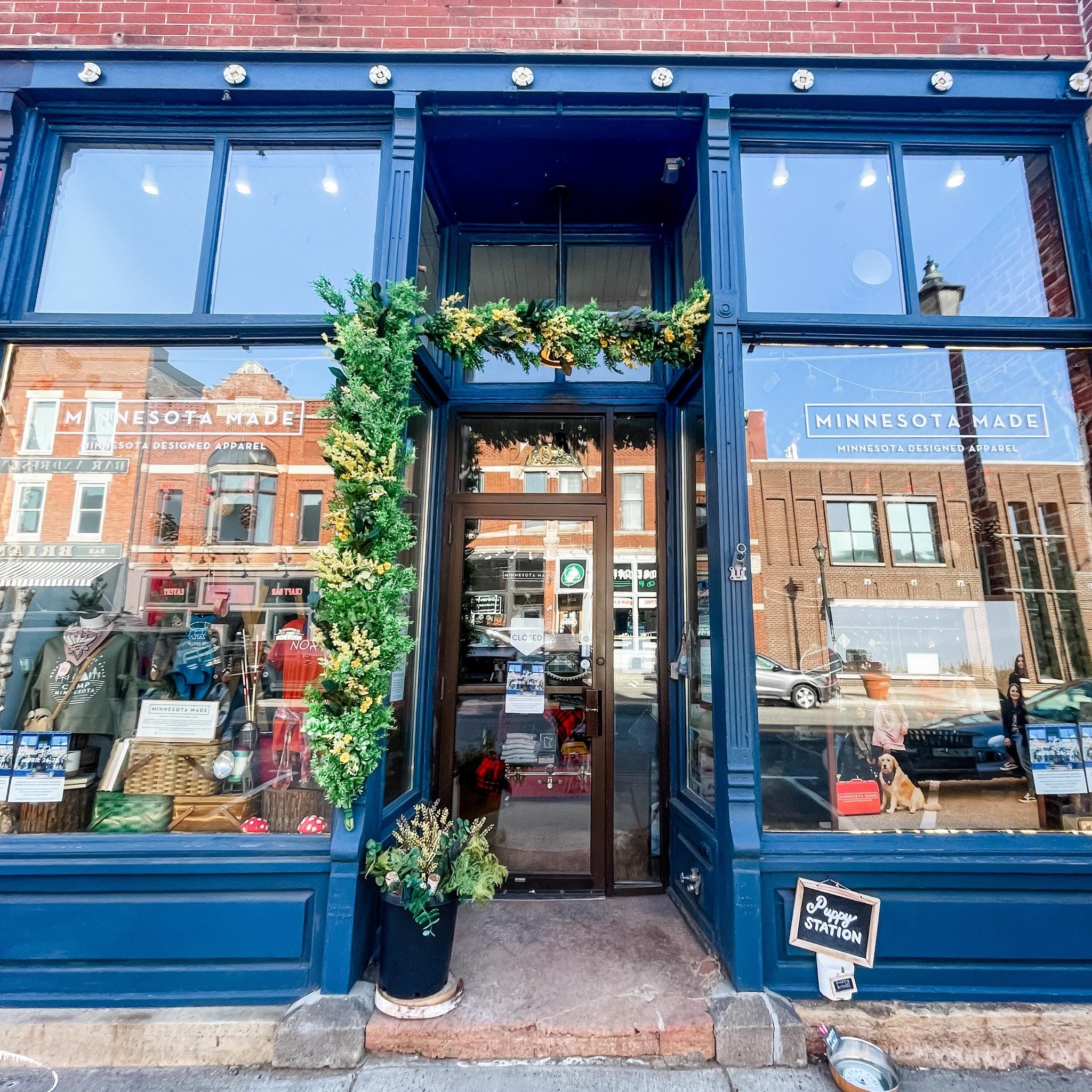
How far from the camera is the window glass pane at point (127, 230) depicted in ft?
12.4

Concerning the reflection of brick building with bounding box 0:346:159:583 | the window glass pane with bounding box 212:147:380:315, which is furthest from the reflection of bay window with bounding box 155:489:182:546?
the window glass pane with bounding box 212:147:380:315

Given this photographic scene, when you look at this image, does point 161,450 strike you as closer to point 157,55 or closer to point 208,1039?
point 157,55

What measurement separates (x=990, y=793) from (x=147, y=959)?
4.59m

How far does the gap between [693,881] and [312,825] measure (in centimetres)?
223

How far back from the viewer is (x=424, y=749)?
13.3 feet

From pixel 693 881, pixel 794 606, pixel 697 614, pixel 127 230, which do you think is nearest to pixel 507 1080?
pixel 693 881

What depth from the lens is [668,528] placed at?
4.36 meters

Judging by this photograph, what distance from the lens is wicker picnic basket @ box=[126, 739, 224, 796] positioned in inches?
135

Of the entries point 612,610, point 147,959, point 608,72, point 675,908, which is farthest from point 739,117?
point 147,959

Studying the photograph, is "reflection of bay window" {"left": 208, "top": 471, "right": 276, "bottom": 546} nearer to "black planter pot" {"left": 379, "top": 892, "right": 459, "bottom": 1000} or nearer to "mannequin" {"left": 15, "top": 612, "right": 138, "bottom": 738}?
"mannequin" {"left": 15, "top": 612, "right": 138, "bottom": 738}

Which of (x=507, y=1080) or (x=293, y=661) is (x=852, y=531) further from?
(x=293, y=661)

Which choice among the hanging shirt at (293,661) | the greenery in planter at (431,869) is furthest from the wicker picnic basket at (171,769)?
the greenery in planter at (431,869)

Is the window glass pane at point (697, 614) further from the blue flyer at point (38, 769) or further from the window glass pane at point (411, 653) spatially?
the blue flyer at point (38, 769)

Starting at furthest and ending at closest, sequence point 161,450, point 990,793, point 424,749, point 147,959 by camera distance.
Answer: point 424,749, point 161,450, point 990,793, point 147,959
